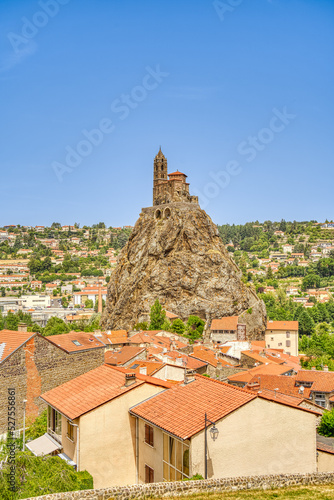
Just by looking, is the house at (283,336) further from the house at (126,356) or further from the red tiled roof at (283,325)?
the house at (126,356)

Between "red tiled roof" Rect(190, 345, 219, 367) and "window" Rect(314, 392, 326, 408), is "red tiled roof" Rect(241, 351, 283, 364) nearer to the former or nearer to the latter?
"red tiled roof" Rect(190, 345, 219, 367)

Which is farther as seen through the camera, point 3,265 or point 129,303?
point 3,265

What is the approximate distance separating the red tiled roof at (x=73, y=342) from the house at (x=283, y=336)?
4483 cm

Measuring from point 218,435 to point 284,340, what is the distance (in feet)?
191

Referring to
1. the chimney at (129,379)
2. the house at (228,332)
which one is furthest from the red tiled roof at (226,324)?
the chimney at (129,379)

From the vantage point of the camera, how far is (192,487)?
1070 cm

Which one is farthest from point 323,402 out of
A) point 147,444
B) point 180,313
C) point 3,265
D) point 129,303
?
point 3,265

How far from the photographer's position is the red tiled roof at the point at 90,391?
47.5 feet

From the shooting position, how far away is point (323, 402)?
33.6 meters

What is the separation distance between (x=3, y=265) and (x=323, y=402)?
167 meters

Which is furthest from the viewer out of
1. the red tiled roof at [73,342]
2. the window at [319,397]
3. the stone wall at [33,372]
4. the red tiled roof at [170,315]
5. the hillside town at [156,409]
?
the red tiled roof at [170,315]

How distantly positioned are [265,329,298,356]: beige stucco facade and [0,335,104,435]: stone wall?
1872 inches

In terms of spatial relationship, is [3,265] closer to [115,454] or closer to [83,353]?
[83,353]

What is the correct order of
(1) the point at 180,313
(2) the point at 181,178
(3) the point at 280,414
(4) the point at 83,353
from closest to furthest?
(3) the point at 280,414, (4) the point at 83,353, (1) the point at 180,313, (2) the point at 181,178
